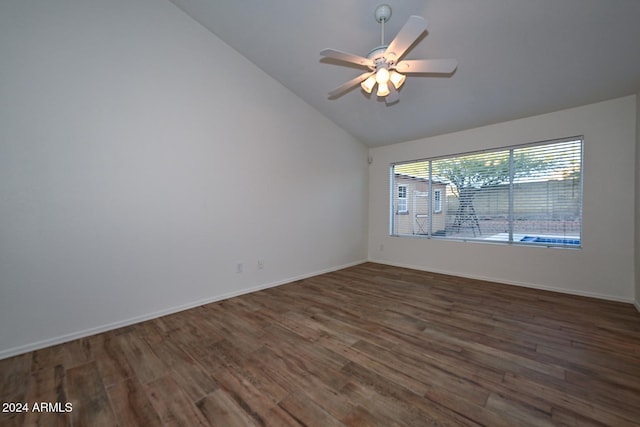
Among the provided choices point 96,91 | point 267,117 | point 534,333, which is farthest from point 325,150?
point 534,333

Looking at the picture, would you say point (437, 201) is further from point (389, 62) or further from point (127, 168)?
point (127, 168)

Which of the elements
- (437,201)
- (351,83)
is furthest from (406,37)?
(437,201)

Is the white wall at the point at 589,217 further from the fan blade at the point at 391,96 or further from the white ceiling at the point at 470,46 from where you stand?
the fan blade at the point at 391,96

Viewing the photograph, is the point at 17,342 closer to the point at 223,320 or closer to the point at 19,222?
the point at 19,222

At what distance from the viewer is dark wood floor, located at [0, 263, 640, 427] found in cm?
139

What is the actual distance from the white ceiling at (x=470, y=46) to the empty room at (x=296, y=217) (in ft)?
0.07

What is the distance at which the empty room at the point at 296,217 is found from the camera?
5.28ft

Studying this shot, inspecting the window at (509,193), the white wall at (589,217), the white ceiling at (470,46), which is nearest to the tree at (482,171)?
the window at (509,193)

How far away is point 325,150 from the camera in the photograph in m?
4.43

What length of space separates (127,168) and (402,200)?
4.40m

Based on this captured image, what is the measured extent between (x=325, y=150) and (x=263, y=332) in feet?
10.3

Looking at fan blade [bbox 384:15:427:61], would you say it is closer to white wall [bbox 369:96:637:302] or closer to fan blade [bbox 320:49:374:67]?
fan blade [bbox 320:49:374:67]

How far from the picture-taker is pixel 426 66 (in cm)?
210

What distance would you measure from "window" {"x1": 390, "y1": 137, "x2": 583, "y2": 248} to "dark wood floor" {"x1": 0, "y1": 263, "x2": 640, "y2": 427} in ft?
3.67
